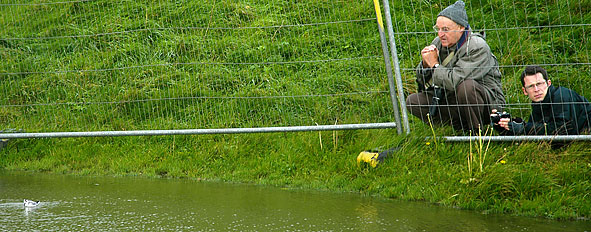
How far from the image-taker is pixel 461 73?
19.6 feet

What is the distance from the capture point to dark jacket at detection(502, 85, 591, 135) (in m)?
5.67

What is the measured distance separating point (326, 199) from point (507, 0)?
4.83m

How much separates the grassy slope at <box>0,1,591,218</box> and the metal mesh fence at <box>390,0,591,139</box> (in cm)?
3

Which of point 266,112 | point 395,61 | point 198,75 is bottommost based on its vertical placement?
point 266,112

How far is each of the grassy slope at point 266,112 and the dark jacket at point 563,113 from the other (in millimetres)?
163

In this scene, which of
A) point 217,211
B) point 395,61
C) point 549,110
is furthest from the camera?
point 395,61

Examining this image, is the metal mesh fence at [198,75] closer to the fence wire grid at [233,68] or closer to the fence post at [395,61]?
the fence wire grid at [233,68]

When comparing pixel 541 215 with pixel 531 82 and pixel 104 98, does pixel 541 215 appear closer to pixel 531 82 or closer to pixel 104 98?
pixel 531 82

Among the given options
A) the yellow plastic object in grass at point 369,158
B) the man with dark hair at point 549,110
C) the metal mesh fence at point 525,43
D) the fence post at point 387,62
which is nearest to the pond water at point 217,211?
the yellow plastic object in grass at point 369,158

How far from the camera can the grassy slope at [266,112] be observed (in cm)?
557

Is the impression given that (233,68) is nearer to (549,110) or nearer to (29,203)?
(29,203)

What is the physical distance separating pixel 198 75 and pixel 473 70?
121 inches

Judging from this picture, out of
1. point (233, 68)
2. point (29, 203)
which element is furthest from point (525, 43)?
point (29, 203)

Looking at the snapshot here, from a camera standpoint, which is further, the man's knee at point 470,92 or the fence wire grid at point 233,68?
the fence wire grid at point 233,68
